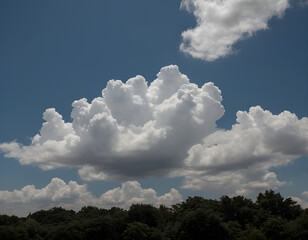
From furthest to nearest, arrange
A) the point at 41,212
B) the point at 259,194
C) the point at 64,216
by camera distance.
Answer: the point at 41,212 → the point at 64,216 → the point at 259,194

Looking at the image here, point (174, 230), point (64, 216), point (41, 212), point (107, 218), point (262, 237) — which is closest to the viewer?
point (262, 237)

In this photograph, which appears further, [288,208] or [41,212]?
[41,212]

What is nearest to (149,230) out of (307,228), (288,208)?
(307,228)

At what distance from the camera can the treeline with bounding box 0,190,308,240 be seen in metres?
61.2

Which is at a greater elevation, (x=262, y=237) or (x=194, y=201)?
(x=194, y=201)

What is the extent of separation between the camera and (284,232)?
2395 inches

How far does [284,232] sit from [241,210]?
18814 mm

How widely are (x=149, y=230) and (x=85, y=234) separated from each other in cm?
1388

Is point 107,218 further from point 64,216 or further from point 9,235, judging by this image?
point 64,216

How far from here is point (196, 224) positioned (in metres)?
61.5

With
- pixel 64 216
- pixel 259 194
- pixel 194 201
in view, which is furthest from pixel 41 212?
pixel 259 194

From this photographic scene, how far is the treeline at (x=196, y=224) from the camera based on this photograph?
61.2 m

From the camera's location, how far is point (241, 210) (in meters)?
79.4

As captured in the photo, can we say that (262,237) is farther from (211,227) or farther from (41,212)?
(41,212)
